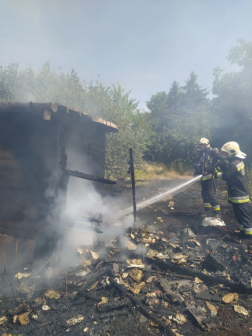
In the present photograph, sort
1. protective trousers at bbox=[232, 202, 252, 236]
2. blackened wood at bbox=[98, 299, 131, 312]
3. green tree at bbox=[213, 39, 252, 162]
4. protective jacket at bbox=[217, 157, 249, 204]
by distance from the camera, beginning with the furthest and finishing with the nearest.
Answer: green tree at bbox=[213, 39, 252, 162] < protective jacket at bbox=[217, 157, 249, 204] < protective trousers at bbox=[232, 202, 252, 236] < blackened wood at bbox=[98, 299, 131, 312]

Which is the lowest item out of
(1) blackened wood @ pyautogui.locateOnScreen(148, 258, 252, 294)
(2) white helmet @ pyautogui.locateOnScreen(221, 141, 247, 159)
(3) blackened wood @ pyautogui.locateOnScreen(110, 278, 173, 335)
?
(3) blackened wood @ pyautogui.locateOnScreen(110, 278, 173, 335)

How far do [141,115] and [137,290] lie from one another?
64.7 ft

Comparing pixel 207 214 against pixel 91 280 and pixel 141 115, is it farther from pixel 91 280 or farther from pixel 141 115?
pixel 141 115

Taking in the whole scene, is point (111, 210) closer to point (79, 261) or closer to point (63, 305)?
point (79, 261)

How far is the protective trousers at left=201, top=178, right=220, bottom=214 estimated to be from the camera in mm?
6589

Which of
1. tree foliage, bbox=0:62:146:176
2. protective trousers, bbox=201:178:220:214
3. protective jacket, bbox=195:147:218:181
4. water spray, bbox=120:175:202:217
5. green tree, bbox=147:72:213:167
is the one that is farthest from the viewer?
green tree, bbox=147:72:213:167

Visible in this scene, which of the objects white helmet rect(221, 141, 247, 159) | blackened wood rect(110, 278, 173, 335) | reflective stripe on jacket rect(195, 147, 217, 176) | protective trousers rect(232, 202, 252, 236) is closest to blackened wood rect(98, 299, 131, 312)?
blackened wood rect(110, 278, 173, 335)

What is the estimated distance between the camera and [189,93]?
3338 cm

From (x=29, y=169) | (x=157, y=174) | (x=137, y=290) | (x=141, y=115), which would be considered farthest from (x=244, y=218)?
(x=141, y=115)

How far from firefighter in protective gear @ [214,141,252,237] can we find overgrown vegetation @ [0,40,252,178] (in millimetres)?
8412

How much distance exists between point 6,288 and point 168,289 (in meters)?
2.83

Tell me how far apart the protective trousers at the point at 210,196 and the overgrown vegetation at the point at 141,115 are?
697 centimetres

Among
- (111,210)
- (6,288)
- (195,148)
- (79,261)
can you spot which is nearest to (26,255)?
(6,288)

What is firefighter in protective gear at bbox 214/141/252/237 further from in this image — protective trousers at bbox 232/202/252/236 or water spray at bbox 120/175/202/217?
water spray at bbox 120/175/202/217
